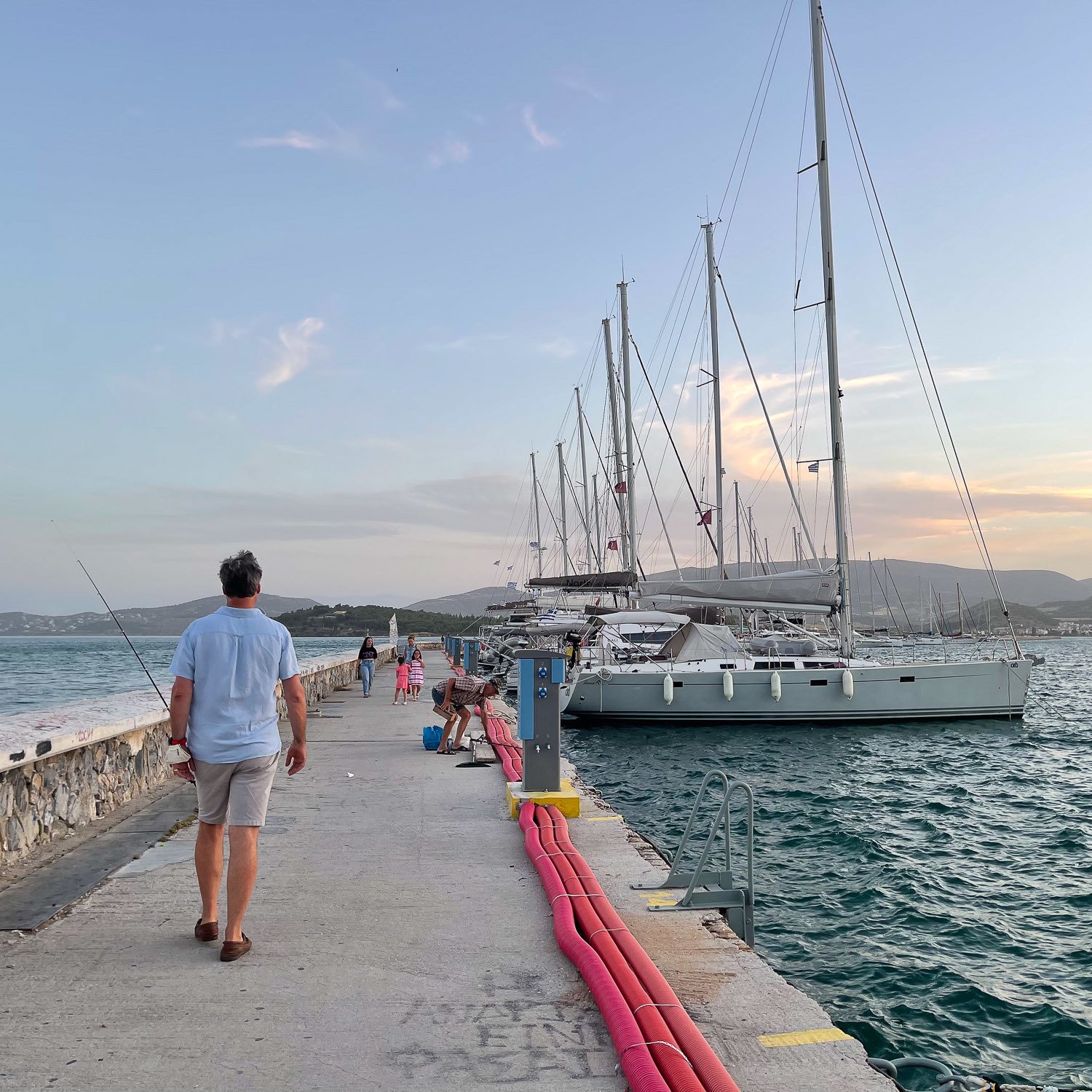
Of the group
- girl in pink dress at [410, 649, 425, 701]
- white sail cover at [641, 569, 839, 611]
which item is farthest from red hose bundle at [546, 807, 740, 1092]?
white sail cover at [641, 569, 839, 611]

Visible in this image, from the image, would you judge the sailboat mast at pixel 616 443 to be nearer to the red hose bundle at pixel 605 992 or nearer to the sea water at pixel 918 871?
the sea water at pixel 918 871

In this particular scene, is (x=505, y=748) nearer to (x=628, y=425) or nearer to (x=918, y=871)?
(x=918, y=871)

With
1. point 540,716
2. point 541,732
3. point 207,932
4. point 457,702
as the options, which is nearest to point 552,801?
point 541,732

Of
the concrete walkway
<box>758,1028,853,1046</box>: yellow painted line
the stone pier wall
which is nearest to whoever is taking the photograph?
the concrete walkway

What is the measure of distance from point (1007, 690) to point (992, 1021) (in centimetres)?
1983

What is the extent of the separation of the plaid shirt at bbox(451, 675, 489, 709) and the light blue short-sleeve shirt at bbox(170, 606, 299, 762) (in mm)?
7061

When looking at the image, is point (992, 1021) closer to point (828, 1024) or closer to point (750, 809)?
point (750, 809)

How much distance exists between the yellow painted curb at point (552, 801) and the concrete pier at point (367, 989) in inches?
39.2

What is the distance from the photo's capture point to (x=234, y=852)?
4562 millimetres

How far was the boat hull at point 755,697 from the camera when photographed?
2208 centimetres

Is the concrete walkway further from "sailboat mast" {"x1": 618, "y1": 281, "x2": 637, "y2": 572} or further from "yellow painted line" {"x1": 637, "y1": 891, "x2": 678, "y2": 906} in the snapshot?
"sailboat mast" {"x1": 618, "y1": 281, "x2": 637, "y2": 572}

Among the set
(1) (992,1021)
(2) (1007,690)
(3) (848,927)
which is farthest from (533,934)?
(2) (1007,690)

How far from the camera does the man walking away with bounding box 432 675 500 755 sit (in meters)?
11.8

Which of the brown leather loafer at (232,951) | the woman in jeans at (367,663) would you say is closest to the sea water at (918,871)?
the brown leather loafer at (232,951)
